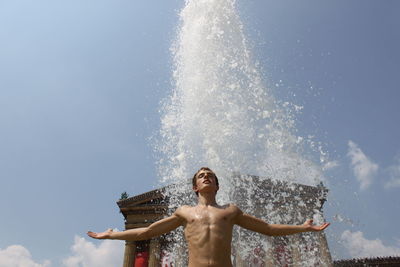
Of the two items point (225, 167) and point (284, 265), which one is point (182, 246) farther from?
point (225, 167)

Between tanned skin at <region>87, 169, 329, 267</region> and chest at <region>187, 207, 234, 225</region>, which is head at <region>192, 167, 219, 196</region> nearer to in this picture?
→ tanned skin at <region>87, 169, 329, 267</region>

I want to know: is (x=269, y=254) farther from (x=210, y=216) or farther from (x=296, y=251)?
(x=210, y=216)

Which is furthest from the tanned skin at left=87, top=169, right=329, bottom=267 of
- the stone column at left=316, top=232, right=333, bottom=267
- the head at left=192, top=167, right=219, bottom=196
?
the stone column at left=316, top=232, right=333, bottom=267

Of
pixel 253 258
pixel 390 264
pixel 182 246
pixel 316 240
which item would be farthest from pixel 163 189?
pixel 390 264

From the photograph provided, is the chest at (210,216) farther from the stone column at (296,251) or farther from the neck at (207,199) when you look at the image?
the stone column at (296,251)

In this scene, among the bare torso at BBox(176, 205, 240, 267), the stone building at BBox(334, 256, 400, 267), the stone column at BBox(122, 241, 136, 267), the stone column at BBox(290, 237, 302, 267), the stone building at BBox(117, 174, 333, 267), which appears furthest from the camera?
the stone column at BBox(122, 241, 136, 267)

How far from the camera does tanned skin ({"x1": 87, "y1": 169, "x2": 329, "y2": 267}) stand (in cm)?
274

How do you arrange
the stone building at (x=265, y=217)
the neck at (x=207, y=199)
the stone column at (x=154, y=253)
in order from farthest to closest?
1. the stone column at (x=154, y=253)
2. the stone building at (x=265, y=217)
3. the neck at (x=207, y=199)

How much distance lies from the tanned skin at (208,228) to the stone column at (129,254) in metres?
24.3

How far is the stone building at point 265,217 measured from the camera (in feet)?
57.8

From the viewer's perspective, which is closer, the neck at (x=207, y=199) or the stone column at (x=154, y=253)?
the neck at (x=207, y=199)

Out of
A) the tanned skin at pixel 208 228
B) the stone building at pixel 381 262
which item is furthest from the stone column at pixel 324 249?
the tanned skin at pixel 208 228

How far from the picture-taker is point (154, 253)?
24.9 m

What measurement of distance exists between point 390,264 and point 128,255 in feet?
66.3
